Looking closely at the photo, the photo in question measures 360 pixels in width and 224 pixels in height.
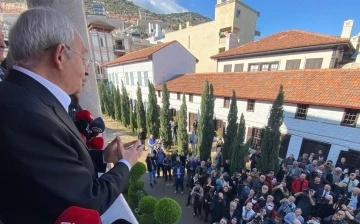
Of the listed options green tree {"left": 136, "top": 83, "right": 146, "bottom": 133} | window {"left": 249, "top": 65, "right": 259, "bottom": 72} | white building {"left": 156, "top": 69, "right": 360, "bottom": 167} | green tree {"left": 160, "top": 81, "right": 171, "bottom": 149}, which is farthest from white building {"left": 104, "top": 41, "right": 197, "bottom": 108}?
white building {"left": 156, "top": 69, "right": 360, "bottom": 167}

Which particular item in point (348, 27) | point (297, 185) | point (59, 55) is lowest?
point (297, 185)

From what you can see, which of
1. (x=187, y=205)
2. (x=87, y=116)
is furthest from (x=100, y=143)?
(x=187, y=205)

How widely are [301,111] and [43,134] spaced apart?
12.7 metres

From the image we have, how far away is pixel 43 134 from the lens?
0.78m

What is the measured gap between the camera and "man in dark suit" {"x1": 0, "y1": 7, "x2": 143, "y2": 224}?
0.74m

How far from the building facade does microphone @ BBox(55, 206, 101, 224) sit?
79.6 feet

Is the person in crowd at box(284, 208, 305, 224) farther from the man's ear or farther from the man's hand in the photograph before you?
the man's ear

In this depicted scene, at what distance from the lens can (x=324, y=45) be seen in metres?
13.8

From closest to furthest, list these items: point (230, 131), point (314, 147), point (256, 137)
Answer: point (230, 131) < point (314, 147) < point (256, 137)

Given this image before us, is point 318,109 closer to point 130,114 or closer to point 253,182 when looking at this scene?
point 253,182

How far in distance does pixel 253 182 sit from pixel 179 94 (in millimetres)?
12076

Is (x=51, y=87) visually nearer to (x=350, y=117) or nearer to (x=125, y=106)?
(x=350, y=117)

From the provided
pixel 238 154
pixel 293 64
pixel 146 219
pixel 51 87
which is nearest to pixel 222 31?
pixel 293 64

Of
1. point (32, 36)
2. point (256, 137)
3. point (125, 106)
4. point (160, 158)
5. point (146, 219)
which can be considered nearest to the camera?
point (32, 36)
